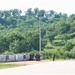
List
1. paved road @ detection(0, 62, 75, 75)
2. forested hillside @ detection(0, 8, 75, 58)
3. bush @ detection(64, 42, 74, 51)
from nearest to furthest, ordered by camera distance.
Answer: paved road @ detection(0, 62, 75, 75)
forested hillside @ detection(0, 8, 75, 58)
bush @ detection(64, 42, 74, 51)

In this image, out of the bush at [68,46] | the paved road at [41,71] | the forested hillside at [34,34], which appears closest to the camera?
the paved road at [41,71]

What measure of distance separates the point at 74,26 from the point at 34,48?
42.2 metres

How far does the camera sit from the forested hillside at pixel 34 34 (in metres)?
84.8

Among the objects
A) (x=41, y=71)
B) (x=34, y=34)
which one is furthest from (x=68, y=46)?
(x=41, y=71)

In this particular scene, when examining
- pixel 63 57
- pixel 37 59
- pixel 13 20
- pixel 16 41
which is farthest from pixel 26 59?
pixel 13 20

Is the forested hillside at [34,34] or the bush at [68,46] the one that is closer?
the forested hillside at [34,34]

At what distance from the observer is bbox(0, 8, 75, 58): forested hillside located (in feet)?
278

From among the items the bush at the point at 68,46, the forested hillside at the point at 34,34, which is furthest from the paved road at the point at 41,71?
the bush at the point at 68,46

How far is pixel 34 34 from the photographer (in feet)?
299

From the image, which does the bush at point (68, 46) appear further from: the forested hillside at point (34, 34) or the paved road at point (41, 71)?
the paved road at point (41, 71)

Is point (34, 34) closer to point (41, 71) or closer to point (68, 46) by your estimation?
point (68, 46)

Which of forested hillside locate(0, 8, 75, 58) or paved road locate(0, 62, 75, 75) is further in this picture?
forested hillside locate(0, 8, 75, 58)

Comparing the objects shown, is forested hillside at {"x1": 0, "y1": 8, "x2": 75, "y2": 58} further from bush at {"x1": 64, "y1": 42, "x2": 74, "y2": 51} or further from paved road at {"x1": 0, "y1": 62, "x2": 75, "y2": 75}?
paved road at {"x1": 0, "y1": 62, "x2": 75, "y2": 75}

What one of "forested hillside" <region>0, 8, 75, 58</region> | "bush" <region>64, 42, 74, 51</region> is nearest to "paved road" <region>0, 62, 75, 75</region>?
"forested hillside" <region>0, 8, 75, 58</region>
